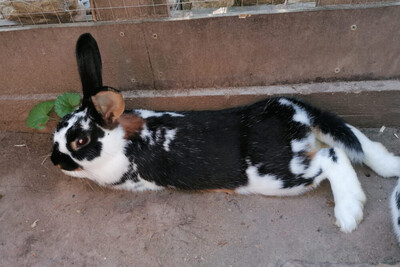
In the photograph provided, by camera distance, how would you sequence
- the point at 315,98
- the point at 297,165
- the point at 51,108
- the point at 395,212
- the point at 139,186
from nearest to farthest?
the point at 395,212 < the point at 297,165 < the point at 139,186 < the point at 315,98 < the point at 51,108

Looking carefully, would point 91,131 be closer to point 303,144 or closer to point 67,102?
point 67,102

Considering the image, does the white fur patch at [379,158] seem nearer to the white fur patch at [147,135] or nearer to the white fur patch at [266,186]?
the white fur patch at [266,186]

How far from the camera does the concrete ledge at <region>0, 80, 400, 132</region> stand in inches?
86.5

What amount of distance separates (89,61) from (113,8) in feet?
1.45

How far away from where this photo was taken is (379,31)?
2012mm

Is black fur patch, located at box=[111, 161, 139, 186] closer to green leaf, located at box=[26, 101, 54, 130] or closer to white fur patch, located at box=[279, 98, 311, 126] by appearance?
green leaf, located at box=[26, 101, 54, 130]

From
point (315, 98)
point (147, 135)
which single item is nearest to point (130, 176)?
point (147, 135)

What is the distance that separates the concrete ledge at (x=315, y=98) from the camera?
7.21 feet

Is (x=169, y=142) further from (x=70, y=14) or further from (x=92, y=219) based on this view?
(x=70, y=14)

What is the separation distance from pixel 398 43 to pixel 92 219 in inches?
81.1

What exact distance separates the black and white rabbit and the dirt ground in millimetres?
92

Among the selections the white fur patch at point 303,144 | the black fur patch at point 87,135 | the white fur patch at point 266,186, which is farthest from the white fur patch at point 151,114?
the white fur patch at point 303,144

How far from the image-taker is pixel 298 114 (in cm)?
199

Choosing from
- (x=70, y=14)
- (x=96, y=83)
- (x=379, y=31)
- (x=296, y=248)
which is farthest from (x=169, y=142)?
(x=379, y=31)
